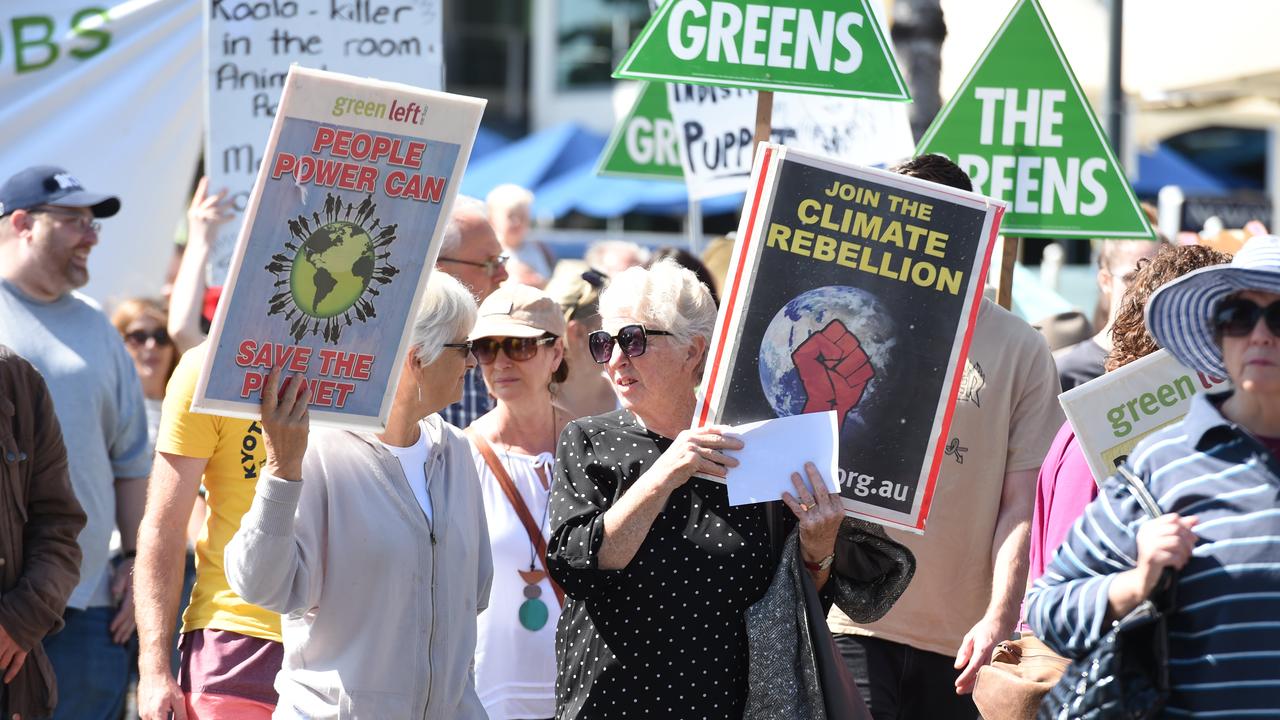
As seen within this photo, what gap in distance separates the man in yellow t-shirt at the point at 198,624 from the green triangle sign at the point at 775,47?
5.10ft

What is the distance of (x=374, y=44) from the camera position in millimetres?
6574

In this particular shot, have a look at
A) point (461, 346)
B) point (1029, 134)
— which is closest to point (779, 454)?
point (461, 346)

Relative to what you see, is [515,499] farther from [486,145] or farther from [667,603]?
[486,145]

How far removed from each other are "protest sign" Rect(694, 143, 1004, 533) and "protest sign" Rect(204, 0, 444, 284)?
3.13 meters

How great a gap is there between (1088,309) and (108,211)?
23.7 ft

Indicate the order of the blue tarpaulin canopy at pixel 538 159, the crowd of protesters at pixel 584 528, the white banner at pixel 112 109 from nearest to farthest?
1. the crowd of protesters at pixel 584 528
2. the white banner at pixel 112 109
3. the blue tarpaulin canopy at pixel 538 159

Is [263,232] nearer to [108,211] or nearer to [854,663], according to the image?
[854,663]

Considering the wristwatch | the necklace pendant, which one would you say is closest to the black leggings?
the necklace pendant

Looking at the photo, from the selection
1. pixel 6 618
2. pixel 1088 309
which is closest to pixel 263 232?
pixel 6 618

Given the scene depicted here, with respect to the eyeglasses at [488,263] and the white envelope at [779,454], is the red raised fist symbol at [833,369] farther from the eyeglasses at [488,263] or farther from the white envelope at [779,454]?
the eyeglasses at [488,263]

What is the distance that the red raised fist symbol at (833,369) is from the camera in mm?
3609

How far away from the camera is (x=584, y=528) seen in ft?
11.9

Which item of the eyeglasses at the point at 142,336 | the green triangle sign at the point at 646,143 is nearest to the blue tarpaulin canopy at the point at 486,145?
the green triangle sign at the point at 646,143

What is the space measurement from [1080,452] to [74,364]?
3183mm
